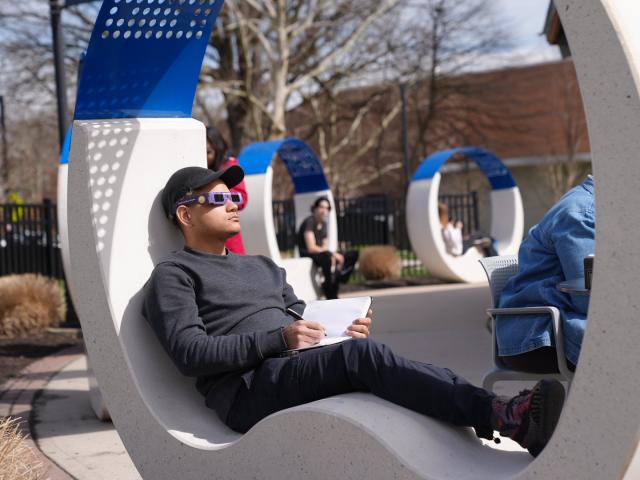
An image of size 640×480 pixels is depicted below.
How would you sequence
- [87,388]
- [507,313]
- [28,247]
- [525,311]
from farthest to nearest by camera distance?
1. [28,247]
2. [87,388]
3. [507,313]
4. [525,311]

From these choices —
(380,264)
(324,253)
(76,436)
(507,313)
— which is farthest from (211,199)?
(380,264)

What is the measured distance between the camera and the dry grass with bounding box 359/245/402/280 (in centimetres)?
1827

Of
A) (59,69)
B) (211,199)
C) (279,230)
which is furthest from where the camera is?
(279,230)

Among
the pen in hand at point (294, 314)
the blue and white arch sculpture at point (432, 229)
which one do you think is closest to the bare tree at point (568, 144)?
the blue and white arch sculpture at point (432, 229)

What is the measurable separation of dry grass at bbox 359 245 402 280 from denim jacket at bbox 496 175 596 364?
13429mm

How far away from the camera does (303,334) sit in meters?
3.80

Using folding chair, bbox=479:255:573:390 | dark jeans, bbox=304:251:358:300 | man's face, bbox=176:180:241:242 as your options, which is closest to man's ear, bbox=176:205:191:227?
man's face, bbox=176:180:241:242

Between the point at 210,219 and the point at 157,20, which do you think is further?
the point at 157,20

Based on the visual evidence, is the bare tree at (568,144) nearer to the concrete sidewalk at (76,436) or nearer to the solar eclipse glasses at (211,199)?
the concrete sidewalk at (76,436)

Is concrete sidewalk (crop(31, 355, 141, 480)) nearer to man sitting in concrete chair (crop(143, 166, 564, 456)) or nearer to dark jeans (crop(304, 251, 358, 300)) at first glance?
man sitting in concrete chair (crop(143, 166, 564, 456))

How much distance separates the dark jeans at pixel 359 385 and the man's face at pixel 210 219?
72 cm

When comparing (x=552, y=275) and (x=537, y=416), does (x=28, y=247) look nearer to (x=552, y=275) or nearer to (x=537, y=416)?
(x=552, y=275)

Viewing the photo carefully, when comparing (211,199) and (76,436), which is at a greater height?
(211,199)

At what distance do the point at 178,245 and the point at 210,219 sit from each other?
414 mm
